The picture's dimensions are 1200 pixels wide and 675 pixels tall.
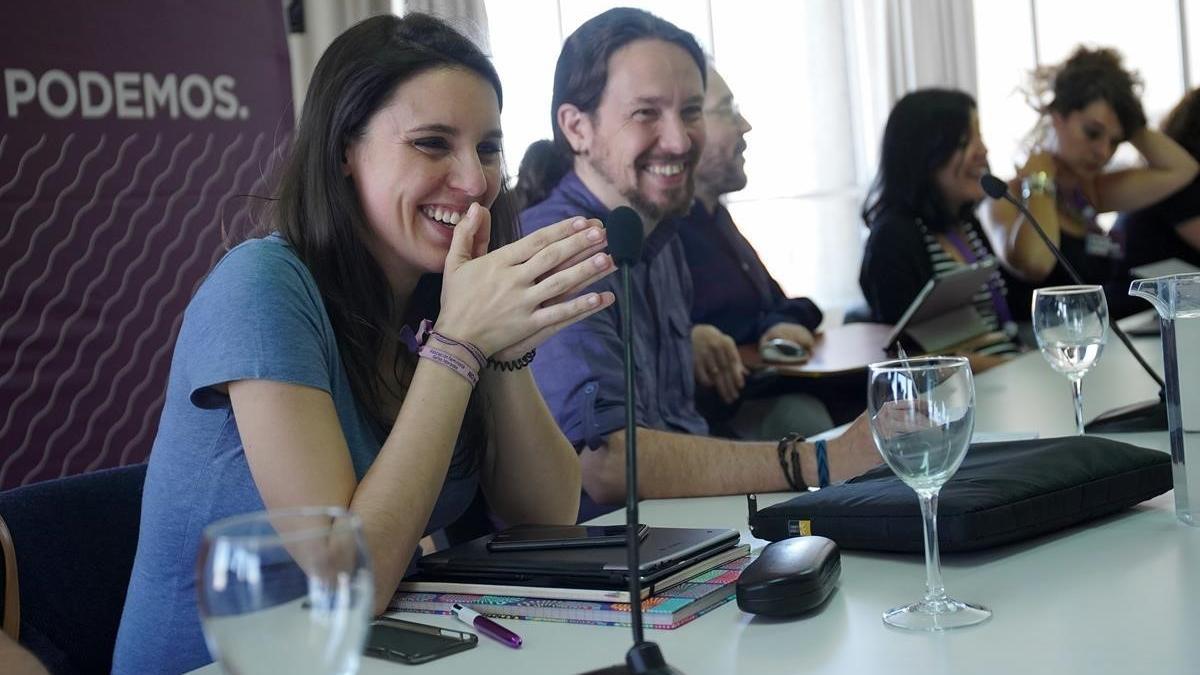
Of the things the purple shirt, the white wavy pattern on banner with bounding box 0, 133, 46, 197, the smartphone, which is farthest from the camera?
the white wavy pattern on banner with bounding box 0, 133, 46, 197

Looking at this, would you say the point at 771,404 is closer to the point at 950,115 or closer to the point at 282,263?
the point at 950,115

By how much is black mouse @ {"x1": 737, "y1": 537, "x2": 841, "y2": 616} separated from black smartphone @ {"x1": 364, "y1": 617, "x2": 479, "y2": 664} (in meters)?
0.22

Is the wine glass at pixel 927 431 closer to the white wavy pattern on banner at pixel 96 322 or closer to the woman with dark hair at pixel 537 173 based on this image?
the woman with dark hair at pixel 537 173

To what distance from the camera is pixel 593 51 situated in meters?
2.30

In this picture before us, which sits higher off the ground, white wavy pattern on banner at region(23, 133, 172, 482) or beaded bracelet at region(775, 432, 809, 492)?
white wavy pattern on banner at region(23, 133, 172, 482)

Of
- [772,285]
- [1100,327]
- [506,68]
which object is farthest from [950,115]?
[1100,327]

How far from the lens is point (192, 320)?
1.34 meters

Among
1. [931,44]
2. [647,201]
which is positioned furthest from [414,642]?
[931,44]

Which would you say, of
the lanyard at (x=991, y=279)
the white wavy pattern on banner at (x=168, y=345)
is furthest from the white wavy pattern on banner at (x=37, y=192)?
the lanyard at (x=991, y=279)

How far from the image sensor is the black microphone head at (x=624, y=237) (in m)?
0.93

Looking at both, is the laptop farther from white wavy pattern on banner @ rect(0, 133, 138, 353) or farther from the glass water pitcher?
white wavy pattern on banner @ rect(0, 133, 138, 353)

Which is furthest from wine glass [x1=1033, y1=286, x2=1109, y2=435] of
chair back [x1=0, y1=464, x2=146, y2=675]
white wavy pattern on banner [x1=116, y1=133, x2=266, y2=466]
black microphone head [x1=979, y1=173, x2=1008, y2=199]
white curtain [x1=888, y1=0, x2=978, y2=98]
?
white curtain [x1=888, y1=0, x2=978, y2=98]

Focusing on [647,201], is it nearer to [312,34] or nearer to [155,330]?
[155,330]

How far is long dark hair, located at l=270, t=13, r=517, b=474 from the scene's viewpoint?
1.45 metres
